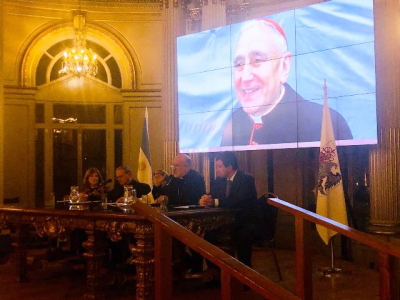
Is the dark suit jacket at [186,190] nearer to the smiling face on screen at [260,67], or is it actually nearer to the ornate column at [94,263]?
the ornate column at [94,263]

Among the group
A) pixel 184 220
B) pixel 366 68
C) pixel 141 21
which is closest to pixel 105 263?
pixel 184 220

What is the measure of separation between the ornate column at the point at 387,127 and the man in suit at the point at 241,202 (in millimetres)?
1922

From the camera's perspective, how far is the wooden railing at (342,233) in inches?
104

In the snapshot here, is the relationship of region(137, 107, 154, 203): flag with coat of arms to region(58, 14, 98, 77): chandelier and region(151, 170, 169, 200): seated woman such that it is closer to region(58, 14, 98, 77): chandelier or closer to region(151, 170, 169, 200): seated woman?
region(58, 14, 98, 77): chandelier

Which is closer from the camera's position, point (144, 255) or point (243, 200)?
point (144, 255)

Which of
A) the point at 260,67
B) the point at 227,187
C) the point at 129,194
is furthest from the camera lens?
the point at 260,67

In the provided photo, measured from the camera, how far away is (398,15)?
18.9 ft

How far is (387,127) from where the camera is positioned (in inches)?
224

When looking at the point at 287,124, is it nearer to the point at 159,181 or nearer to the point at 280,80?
the point at 280,80

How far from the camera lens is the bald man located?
513 cm

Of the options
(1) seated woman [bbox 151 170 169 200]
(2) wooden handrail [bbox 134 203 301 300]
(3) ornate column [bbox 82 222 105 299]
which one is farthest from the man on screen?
(2) wooden handrail [bbox 134 203 301 300]

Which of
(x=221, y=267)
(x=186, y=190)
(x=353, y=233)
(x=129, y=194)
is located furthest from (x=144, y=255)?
(x=221, y=267)

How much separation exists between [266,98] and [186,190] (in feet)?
7.68

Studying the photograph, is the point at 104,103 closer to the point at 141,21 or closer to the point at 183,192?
the point at 141,21
